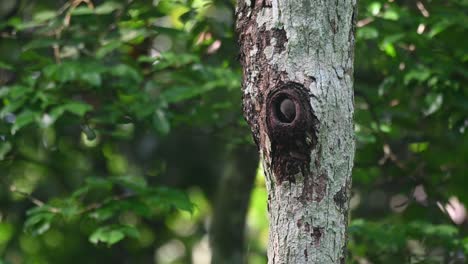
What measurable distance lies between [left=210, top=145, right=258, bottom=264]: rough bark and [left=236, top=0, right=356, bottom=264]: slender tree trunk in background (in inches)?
138

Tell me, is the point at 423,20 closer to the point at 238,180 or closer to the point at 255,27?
the point at 238,180

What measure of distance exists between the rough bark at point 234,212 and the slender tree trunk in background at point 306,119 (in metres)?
3.49

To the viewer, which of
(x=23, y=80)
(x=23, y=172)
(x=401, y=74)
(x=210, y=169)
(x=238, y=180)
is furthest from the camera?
(x=210, y=169)

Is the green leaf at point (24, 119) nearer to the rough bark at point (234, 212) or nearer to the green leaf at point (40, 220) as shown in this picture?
the green leaf at point (40, 220)

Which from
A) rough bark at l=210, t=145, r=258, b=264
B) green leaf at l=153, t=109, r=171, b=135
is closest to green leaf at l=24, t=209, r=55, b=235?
green leaf at l=153, t=109, r=171, b=135

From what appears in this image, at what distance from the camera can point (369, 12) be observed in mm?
4301

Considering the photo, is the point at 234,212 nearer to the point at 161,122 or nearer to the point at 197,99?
the point at 197,99

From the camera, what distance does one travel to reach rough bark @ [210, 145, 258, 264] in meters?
5.60

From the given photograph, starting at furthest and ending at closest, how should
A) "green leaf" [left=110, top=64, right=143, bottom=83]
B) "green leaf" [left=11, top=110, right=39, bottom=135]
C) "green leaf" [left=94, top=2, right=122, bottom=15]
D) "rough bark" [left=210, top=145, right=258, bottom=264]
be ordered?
"rough bark" [left=210, top=145, right=258, bottom=264], "green leaf" [left=94, top=2, right=122, bottom=15], "green leaf" [left=110, top=64, right=143, bottom=83], "green leaf" [left=11, top=110, right=39, bottom=135]

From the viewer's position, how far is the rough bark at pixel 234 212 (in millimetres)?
5602

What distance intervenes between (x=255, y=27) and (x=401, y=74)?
257 cm

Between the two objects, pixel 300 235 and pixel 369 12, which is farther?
pixel 369 12

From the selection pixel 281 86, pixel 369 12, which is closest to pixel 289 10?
pixel 281 86

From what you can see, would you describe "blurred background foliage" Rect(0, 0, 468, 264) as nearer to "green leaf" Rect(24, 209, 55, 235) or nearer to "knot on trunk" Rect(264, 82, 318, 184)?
"green leaf" Rect(24, 209, 55, 235)
